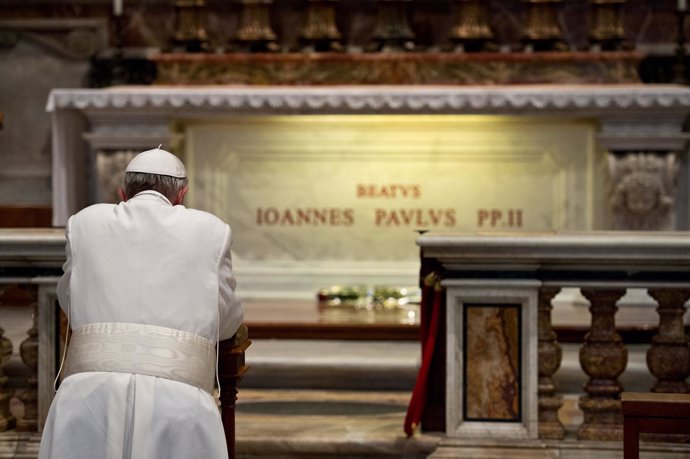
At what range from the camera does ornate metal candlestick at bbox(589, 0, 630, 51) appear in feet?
31.0

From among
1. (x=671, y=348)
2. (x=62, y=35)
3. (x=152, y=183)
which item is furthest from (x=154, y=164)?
(x=62, y=35)

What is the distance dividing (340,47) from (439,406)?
449cm

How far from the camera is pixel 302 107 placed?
9.12 m

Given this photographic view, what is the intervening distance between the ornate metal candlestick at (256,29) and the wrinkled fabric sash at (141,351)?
5.79 meters

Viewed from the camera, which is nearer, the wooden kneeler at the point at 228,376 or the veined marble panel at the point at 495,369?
the wooden kneeler at the point at 228,376

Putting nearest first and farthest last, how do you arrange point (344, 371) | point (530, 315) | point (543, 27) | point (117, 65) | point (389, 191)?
point (530, 315) → point (344, 371) → point (389, 191) → point (543, 27) → point (117, 65)

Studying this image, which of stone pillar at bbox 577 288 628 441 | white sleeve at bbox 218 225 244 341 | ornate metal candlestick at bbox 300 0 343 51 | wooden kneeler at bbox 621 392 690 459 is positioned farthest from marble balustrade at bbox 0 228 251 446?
ornate metal candlestick at bbox 300 0 343 51

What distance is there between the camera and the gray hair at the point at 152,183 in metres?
4.23

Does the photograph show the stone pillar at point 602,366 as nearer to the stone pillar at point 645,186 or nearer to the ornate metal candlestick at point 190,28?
the stone pillar at point 645,186

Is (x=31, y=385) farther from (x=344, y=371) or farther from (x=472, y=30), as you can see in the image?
(x=472, y=30)

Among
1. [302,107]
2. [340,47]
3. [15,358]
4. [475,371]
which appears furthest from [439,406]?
[340,47]

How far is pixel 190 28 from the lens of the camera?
9.73 m

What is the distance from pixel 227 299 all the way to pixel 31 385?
1.85 metres

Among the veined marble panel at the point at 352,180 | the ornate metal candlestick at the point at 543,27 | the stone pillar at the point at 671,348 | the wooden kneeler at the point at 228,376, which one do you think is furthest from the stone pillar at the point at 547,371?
the ornate metal candlestick at the point at 543,27
